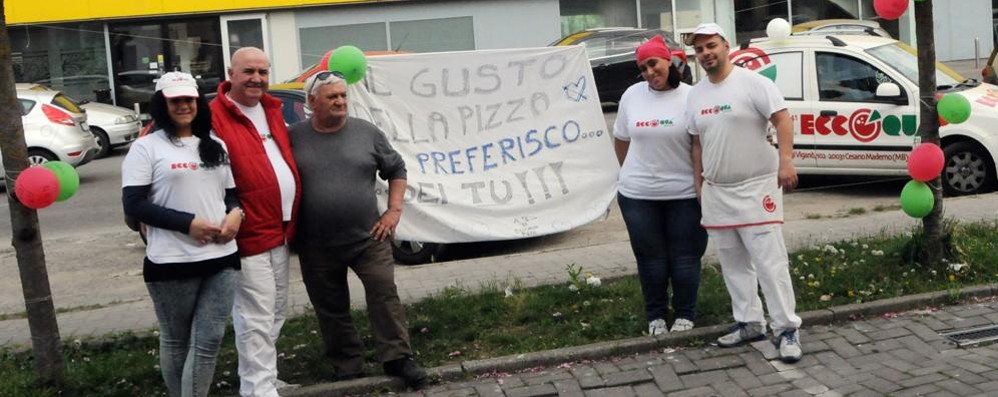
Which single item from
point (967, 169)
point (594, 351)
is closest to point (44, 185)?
point (594, 351)

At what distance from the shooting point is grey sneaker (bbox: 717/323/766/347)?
6.44 m

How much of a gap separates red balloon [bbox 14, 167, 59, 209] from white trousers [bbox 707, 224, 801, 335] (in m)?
3.30

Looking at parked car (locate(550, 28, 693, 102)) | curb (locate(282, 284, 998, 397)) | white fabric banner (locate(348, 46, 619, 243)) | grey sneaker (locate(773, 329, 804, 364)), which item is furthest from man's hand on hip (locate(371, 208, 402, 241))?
parked car (locate(550, 28, 693, 102))

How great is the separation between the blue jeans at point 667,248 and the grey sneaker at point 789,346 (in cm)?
64

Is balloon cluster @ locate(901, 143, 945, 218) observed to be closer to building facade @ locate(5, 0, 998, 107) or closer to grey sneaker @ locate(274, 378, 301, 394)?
grey sneaker @ locate(274, 378, 301, 394)

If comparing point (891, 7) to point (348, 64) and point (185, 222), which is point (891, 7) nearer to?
point (348, 64)

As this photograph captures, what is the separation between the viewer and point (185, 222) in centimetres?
514

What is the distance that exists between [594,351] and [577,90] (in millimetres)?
3599

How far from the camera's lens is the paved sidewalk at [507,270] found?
7820 mm

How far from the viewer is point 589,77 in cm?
970

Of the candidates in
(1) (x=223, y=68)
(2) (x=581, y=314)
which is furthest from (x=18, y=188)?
(1) (x=223, y=68)

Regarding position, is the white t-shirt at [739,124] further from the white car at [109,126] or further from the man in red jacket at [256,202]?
the white car at [109,126]

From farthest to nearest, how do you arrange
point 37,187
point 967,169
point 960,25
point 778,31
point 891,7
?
point 960,25, point 778,31, point 967,169, point 891,7, point 37,187

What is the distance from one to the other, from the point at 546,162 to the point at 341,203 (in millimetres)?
3827
